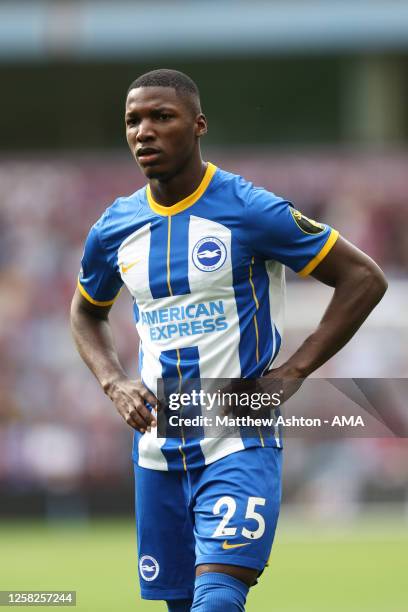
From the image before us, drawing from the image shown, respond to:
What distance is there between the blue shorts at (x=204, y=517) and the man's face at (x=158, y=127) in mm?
1156

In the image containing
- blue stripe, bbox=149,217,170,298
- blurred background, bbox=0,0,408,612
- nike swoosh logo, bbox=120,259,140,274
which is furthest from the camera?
blurred background, bbox=0,0,408,612

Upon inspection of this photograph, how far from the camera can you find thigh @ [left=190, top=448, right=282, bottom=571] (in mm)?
4910

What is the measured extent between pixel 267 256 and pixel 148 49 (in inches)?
801

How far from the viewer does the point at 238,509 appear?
495cm

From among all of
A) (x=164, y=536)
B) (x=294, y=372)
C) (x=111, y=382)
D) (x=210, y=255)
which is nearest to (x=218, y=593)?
(x=164, y=536)

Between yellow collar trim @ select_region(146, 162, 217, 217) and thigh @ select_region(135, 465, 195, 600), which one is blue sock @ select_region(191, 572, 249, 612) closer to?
thigh @ select_region(135, 465, 195, 600)

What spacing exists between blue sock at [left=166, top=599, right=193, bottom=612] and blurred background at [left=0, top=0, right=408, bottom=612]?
4.29 m

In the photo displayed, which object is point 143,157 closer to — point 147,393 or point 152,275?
point 152,275

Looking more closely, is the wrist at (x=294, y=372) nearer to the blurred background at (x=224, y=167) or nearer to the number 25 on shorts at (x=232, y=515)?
the number 25 on shorts at (x=232, y=515)

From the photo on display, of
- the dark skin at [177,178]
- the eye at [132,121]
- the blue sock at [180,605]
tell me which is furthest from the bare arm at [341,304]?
the blue sock at [180,605]

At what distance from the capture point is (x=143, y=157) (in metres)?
→ 5.11

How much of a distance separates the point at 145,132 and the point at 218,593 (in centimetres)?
173

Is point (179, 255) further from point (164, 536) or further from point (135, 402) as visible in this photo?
point (164, 536)

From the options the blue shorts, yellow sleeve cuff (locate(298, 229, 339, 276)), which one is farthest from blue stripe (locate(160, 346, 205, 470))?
yellow sleeve cuff (locate(298, 229, 339, 276))
